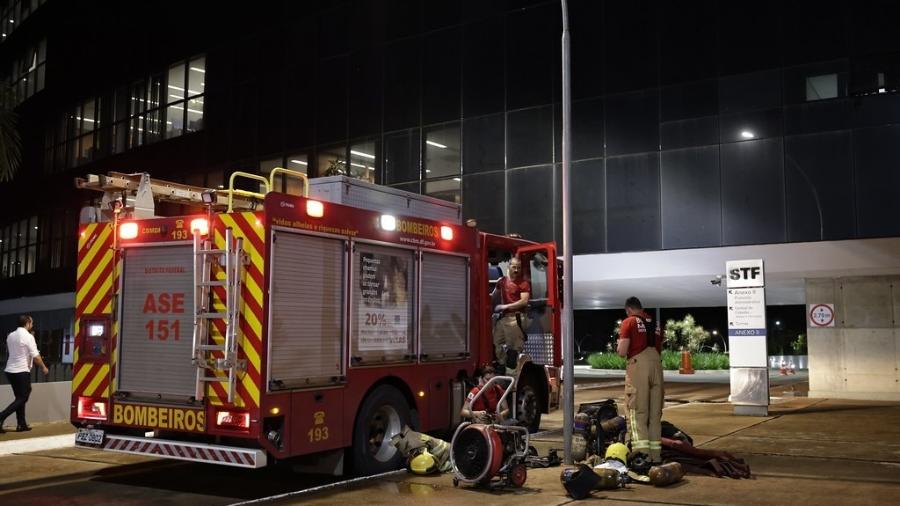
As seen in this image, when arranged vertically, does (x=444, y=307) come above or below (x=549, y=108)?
below

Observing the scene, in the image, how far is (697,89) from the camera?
861 inches

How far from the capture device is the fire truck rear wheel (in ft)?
36.6

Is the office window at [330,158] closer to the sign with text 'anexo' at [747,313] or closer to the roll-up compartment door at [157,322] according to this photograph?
the sign with text 'anexo' at [747,313]

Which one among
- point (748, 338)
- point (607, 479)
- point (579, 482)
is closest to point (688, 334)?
point (748, 338)

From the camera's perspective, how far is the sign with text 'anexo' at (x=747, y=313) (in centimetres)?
1484

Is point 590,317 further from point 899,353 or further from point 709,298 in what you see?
point 899,353

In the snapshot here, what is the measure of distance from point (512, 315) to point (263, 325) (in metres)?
4.16

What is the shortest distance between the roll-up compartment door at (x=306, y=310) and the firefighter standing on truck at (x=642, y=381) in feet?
10.0

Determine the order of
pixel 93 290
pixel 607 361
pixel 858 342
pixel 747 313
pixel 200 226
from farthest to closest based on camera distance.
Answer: pixel 607 361, pixel 858 342, pixel 747 313, pixel 93 290, pixel 200 226

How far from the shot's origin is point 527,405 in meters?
11.3

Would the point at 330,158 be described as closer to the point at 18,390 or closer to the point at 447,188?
the point at 447,188

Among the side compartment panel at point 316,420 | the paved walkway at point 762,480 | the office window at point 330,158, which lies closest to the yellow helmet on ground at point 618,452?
the paved walkway at point 762,480

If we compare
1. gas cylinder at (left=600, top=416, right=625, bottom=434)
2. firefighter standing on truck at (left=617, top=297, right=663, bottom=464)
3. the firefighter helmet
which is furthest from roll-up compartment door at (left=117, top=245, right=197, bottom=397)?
gas cylinder at (left=600, top=416, right=625, bottom=434)

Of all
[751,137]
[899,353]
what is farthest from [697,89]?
[899,353]
